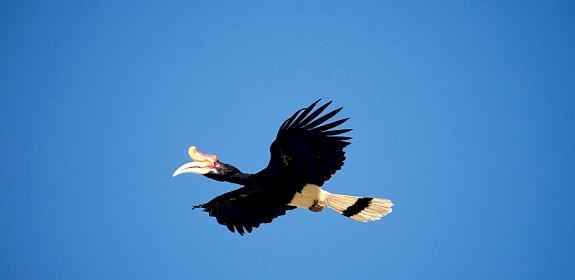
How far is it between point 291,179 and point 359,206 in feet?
4.86

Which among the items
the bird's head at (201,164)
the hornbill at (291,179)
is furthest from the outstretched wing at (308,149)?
the bird's head at (201,164)

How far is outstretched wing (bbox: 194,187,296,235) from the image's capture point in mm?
A: 9091

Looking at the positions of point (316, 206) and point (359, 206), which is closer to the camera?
point (316, 206)

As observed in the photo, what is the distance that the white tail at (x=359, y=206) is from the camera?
907 centimetres

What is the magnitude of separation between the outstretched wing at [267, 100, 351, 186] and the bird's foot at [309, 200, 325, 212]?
509mm

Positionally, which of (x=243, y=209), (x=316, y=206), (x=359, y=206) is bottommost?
(x=316, y=206)

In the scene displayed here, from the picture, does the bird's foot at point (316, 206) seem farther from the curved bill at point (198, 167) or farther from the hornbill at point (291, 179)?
the curved bill at point (198, 167)

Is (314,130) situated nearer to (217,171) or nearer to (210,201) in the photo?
(217,171)

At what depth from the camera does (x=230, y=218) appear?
9.40 meters

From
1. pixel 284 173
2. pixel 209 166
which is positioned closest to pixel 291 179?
pixel 284 173

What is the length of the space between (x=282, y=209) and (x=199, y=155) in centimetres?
170

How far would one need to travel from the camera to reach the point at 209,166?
27.8 ft

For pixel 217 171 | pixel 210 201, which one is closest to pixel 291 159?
pixel 217 171

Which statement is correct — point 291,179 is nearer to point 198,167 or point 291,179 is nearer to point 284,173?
point 284,173
